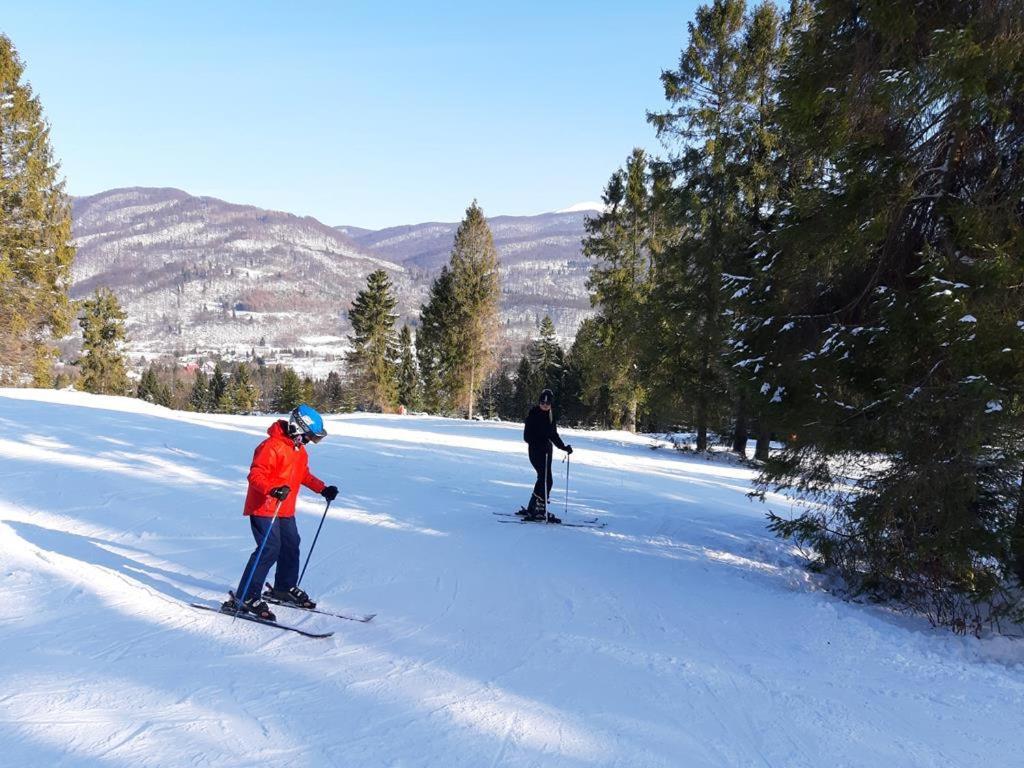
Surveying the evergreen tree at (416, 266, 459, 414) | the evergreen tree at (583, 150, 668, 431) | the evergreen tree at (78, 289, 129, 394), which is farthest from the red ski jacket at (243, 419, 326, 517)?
the evergreen tree at (78, 289, 129, 394)

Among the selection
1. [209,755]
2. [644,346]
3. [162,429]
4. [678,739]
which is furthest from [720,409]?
[209,755]

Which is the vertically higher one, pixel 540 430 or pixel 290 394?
pixel 540 430

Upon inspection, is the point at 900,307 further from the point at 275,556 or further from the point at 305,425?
the point at 275,556

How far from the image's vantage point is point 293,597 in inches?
240

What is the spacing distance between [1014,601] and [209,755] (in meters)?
7.19

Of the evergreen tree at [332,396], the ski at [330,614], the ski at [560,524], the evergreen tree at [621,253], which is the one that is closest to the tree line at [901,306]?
the ski at [560,524]

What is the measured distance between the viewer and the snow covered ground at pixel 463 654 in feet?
12.9

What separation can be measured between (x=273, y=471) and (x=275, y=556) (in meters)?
0.82

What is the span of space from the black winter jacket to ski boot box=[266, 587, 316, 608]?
5.35 m

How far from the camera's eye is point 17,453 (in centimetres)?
1226

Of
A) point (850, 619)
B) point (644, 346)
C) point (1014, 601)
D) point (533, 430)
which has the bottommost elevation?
point (850, 619)

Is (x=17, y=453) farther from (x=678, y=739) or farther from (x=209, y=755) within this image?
(x=678, y=739)

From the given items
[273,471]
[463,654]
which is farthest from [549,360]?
[463,654]

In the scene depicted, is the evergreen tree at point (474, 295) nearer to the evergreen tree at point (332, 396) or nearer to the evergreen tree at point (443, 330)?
the evergreen tree at point (443, 330)
